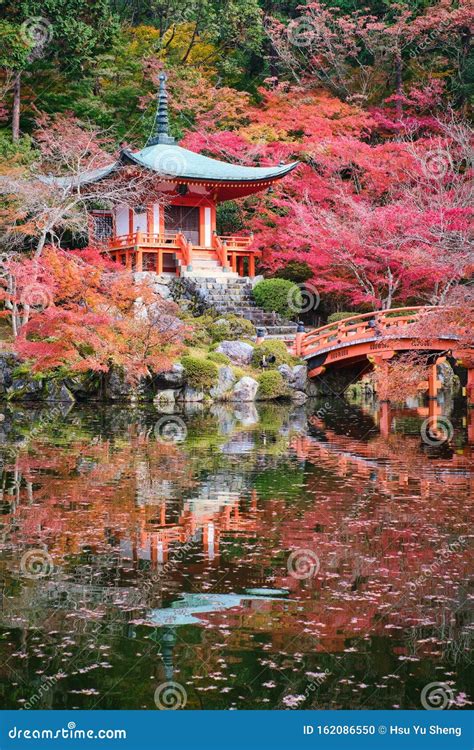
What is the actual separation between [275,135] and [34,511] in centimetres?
2194

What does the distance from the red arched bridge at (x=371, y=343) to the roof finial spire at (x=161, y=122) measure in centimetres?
870

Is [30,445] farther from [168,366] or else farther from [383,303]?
[383,303]

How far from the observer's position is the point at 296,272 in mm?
28328

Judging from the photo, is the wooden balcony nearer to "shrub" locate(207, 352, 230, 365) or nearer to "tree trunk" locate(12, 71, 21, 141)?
"tree trunk" locate(12, 71, 21, 141)

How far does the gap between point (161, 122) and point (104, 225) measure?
3.80 metres

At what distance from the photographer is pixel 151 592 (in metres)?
7.24

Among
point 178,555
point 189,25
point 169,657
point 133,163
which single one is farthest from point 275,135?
point 169,657

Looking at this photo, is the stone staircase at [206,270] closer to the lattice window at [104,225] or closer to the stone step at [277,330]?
the stone step at [277,330]

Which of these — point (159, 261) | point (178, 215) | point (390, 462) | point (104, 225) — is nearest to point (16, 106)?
point (104, 225)

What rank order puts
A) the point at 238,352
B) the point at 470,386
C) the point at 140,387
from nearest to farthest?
the point at 470,386 → the point at 140,387 → the point at 238,352

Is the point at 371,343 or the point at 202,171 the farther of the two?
the point at 202,171

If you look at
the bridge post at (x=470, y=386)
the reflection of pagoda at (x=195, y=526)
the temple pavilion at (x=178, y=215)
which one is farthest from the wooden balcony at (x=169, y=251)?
the reflection of pagoda at (x=195, y=526)

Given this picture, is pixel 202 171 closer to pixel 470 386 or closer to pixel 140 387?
pixel 140 387

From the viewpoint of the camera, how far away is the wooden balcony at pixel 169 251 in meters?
27.3
